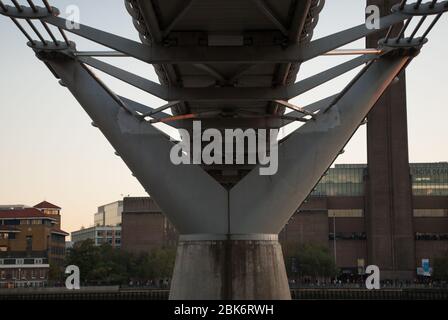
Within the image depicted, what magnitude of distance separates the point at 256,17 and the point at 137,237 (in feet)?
297

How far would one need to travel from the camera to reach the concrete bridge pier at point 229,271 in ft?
63.9

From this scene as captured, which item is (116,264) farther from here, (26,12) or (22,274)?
(26,12)

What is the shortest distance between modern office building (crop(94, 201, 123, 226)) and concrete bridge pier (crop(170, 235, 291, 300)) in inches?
6258

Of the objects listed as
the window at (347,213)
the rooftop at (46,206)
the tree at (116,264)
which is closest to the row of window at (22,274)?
the tree at (116,264)

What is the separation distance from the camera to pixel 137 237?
104 meters

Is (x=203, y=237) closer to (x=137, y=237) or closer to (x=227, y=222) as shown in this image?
(x=227, y=222)

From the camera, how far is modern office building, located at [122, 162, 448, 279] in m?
92.5

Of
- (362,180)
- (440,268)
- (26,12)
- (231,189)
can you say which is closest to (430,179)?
(362,180)

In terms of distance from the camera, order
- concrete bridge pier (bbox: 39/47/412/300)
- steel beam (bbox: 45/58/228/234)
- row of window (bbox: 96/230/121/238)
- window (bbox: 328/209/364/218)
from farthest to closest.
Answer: row of window (bbox: 96/230/121/238) < window (bbox: 328/209/364/218) < concrete bridge pier (bbox: 39/47/412/300) < steel beam (bbox: 45/58/228/234)

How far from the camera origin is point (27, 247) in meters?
105

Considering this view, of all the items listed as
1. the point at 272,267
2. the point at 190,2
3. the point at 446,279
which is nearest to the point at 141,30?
the point at 190,2

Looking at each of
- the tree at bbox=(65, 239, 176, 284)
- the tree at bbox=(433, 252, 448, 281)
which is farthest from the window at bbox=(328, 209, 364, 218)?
the tree at bbox=(65, 239, 176, 284)

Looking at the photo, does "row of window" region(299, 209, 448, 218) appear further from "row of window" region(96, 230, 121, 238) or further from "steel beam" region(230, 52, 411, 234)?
"steel beam" region(230, 52, 411, 234)

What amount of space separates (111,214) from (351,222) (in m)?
101
